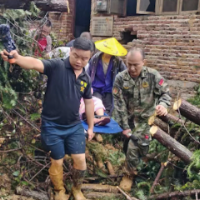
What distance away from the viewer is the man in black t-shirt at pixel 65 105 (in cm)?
349

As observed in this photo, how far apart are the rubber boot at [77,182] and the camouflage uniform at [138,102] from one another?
831mm

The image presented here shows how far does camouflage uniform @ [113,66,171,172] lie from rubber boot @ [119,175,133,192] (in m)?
0.11

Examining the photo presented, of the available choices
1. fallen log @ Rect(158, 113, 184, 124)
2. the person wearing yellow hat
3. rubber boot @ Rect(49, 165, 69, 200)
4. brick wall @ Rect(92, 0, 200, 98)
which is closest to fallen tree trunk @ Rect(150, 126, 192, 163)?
fallen log @ Rect(158, 113, 184, 124)

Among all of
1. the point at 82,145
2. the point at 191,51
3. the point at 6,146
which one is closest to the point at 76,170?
the point at 82,145

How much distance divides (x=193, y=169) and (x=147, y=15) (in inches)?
189

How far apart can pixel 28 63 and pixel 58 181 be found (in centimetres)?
144

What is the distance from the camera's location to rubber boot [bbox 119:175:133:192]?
14.2ft

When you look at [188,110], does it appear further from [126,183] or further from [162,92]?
[126,183]

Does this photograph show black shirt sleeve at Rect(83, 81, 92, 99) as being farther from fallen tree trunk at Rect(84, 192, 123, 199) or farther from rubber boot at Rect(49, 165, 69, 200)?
fallen tree trunk at Rect(84, 192, 123, 199)

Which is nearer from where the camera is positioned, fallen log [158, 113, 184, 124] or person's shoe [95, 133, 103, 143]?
fallen log [158, 113, 184, 124]

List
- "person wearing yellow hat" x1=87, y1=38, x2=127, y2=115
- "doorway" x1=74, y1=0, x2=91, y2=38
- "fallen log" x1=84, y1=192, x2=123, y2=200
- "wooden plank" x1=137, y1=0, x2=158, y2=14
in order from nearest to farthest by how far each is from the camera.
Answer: "fallen log" x1=84, y1=192, x2=123, y2=200
"person wearing yellow hat" x1=87, y1=38, x2=127, y2=115
"wooden plank" x1=137, y1=0, x2=158, y2=14
"doorway" x1=74, y1=0, x2=91, y2=38

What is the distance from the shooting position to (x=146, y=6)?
7.75 meters

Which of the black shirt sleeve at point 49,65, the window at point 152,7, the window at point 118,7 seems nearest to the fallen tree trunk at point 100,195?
the black shirt sleeve at point 49,65

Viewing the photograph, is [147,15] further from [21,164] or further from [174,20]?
[21,164]
